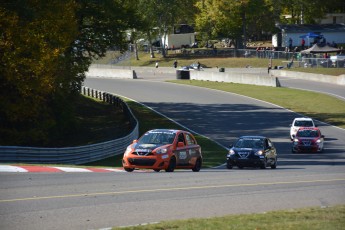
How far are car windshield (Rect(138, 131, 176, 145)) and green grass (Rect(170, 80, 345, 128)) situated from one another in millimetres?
27800

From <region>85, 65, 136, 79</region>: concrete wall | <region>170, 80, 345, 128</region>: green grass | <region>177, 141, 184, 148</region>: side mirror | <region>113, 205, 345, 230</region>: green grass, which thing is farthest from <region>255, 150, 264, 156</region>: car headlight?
<region>85, 65, 136, 79</region>: concrete wall

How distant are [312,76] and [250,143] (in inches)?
1968

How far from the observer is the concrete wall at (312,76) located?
240 ft

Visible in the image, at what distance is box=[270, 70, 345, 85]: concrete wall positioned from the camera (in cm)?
7300

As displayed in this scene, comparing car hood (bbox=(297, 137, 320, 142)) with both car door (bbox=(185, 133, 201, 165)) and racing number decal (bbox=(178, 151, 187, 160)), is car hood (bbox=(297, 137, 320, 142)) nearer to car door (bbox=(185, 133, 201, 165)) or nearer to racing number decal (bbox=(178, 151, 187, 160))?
car door (bbox=(185, 133, 201, 165))

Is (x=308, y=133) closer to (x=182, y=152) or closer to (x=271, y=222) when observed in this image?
(x=182, y=152)

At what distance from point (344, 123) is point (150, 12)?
59370mm

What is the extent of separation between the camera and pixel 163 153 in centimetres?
2314

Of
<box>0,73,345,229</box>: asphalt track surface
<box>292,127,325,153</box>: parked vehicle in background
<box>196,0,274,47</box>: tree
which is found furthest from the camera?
<box>196,0,274,47</box>: tree

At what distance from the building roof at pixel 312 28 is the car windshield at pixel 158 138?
8186 centimetres

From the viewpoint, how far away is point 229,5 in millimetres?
104312

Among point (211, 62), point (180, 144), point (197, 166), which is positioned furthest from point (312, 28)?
point (180, 144)

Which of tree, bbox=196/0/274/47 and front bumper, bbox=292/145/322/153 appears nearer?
front bumper, bbox=292/145/322/153

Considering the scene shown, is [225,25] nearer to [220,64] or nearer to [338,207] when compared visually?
[220,64]
